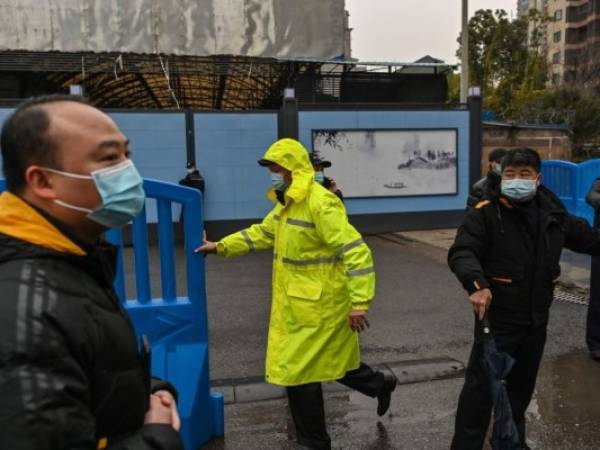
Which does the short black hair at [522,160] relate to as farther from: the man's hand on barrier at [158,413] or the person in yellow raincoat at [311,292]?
the man's hand on barrier at [158,413]

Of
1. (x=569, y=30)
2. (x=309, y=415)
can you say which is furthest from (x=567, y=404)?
(x=569, y=30)

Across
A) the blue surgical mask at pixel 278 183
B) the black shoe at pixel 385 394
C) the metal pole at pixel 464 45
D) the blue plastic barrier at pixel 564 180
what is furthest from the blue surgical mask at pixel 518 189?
the metal pole at pixel 464 45

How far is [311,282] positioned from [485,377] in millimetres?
1055

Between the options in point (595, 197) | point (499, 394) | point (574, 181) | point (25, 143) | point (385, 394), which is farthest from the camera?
point (574, 181)

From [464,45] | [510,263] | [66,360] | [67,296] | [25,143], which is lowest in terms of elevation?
[510,263]

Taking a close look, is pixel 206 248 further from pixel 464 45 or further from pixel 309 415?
pixel 464 45

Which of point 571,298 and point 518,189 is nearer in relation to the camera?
point 518,189

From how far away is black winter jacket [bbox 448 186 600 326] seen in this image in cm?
306

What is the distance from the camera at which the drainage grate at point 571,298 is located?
6734 millimetres

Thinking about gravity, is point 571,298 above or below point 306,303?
below

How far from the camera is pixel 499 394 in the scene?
112 inches

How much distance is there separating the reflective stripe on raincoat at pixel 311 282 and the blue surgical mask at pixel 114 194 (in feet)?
6.05

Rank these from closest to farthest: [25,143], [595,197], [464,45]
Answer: [25,143]
[595,197]
[464,45]

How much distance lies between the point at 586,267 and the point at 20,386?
8.72 meters
